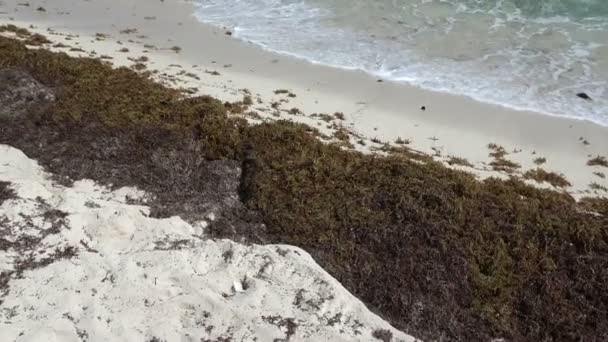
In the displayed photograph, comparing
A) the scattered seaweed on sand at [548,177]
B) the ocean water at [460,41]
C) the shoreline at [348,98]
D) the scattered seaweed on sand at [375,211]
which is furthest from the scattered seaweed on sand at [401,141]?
the ocean water at [460,41]

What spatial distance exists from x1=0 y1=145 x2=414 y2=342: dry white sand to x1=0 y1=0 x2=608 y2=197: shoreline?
3.45 metres

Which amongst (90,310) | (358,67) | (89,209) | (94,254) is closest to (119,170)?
(89,209)

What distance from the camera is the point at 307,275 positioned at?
190 inches

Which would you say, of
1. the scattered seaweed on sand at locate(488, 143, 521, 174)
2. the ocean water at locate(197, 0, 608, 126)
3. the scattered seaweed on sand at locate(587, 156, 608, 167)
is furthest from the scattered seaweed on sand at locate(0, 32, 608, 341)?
the ocean water at locate(197, 0, 608, 126)

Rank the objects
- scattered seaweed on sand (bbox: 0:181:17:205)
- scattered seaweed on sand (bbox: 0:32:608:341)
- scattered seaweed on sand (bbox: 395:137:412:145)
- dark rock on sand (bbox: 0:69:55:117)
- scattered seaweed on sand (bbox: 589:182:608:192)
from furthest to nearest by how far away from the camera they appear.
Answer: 1. scattered seaweed on sand (bbox: 395:137:412:145)
2. dark rock on sand (bbox: 0:69:55:117)
3. scattered seaweed on sand (bbox: 589:182:608:192)
4. scattered seaweed on sand (bbox: 0:181:17:205)
5. scattered seaweed on sand (bbox: 0:32:608:341)

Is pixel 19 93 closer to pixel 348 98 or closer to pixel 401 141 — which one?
pixel 348 98

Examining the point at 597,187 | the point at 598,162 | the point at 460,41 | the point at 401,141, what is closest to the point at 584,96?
the point at 598,162

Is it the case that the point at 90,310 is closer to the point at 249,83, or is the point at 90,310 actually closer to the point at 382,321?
the point at 382,321

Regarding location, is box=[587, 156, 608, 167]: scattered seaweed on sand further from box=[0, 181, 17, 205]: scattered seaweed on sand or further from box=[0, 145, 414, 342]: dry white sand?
box=[0, 181, 17, 205]: scattered seaweed on sand

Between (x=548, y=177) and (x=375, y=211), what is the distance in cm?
292

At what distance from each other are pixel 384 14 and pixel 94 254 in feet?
33.1

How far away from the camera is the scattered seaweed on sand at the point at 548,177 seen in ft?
23.6

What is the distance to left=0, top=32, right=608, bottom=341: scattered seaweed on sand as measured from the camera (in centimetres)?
491

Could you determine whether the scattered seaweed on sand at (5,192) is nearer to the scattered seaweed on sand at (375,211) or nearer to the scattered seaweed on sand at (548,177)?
the scattered seaweed on sand at (375,211)
